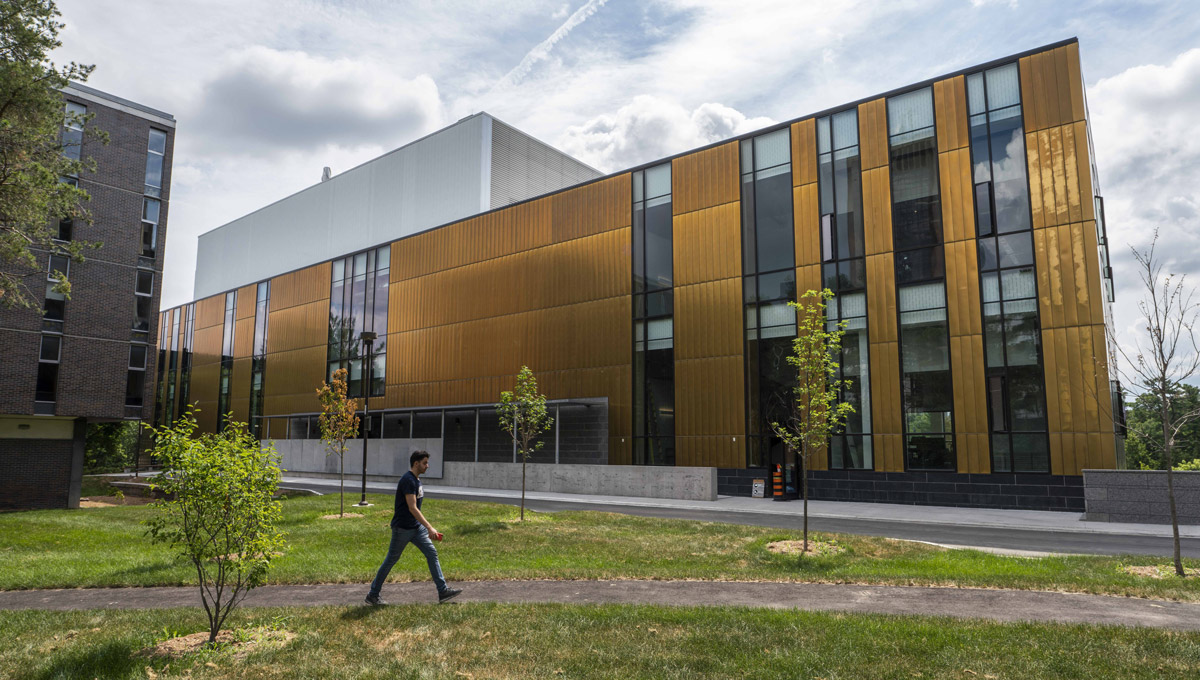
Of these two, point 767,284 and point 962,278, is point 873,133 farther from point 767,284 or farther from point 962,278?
point 767,284

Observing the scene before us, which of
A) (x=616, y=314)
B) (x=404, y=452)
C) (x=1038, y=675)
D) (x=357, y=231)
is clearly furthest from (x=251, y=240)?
(x=1038, y=675)

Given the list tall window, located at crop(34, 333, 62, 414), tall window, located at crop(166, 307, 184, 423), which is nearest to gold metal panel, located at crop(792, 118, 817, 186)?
tall window, located at crop(34, 333, 62, 414)

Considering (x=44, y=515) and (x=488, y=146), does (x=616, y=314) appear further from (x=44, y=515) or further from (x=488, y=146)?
(x=44, y=515)

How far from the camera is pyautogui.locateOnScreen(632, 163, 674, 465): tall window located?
3366 centimetres

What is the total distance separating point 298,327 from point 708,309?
34511 mm

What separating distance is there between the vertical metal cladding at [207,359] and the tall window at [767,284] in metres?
49.3

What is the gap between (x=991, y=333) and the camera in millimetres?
26125

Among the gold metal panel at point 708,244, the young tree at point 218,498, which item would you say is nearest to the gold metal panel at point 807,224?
the gold metal panel at point 708,244

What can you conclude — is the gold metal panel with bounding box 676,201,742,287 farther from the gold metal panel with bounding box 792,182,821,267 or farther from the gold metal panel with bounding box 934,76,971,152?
the gold metal panel with bounding box 934,76,971,152

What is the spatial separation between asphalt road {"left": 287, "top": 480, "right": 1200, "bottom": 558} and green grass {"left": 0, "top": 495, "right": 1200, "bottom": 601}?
8.89 ft

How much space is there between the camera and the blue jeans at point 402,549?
9.37 m

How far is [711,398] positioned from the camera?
105ft

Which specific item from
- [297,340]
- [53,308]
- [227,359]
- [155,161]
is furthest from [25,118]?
[227,359]

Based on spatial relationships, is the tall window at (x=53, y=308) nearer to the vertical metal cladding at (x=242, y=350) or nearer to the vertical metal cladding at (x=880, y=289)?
the vertical metal cladding at (x=242, y=350)
